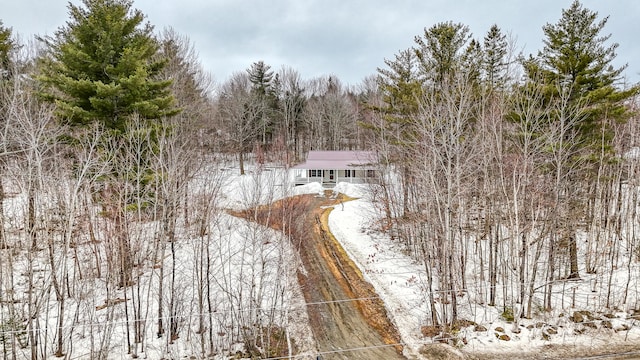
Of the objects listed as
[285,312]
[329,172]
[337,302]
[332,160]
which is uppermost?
[332,160]

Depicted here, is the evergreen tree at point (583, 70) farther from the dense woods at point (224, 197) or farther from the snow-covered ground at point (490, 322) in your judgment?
the snow-covered ground at point (490, 322)

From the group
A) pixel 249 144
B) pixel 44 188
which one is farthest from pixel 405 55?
pixel 249 144

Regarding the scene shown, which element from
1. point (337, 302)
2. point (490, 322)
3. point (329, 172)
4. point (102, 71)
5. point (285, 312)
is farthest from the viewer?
point (329, 172)

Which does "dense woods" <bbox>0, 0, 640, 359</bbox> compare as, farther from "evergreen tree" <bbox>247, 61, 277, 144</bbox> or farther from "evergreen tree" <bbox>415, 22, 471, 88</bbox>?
"evergreen tree" <bbox>247, 61, 277, 144</bbox>

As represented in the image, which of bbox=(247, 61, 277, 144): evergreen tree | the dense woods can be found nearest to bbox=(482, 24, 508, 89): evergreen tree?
the dense woods

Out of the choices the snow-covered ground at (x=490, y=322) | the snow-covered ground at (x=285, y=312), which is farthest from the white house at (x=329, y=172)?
the snow-covered ground at (x=285, y=312)

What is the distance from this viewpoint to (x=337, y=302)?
12.4 meters

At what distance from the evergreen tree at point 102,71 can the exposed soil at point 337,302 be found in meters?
6.92

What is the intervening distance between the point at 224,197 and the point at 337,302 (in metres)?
5.90

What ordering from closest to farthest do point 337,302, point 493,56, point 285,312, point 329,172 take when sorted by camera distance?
point 285,312, point 337,302, point 493,56, point 329,172

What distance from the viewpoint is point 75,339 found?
9.98 m

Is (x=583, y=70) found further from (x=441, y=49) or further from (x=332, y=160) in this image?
(x=332, y=160)

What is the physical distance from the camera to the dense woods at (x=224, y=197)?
9734mm

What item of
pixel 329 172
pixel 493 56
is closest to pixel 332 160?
pixel 329 172
